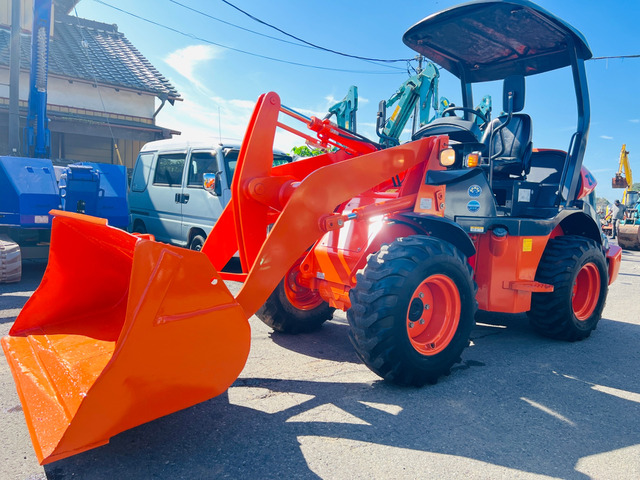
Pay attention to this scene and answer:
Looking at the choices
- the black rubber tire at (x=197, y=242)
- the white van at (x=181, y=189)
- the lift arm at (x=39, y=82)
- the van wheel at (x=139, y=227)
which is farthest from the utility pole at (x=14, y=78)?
the black rubber tire at (x=197, y=242)

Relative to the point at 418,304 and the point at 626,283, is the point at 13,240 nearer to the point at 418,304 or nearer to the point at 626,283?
the point at 418,304

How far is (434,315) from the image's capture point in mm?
3717

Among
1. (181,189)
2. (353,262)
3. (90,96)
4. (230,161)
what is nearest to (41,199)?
(181,189)

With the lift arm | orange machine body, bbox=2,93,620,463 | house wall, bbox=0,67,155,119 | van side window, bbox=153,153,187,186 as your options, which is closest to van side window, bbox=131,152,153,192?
van side window, bbox=153,153,187,186

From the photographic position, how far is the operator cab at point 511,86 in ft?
14.4

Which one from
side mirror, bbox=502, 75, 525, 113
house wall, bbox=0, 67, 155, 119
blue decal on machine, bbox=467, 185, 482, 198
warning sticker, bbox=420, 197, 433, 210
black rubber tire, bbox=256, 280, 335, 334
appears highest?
house wall, bbox=0, 67, 155, 119

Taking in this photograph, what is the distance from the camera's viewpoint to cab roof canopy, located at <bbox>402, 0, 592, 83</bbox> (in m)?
4.19

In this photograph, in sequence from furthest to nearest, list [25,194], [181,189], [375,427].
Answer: [181,189] < [25,194] < [375,427]

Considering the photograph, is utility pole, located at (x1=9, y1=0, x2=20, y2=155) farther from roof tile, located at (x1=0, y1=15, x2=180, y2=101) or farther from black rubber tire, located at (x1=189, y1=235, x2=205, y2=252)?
black rubber tire, located at (x1=189, y1=235, x2=205, y2=252)

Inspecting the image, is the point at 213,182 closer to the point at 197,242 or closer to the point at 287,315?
the point at 197,242

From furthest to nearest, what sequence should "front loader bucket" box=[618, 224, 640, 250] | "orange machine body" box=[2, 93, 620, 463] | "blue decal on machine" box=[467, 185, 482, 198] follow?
"front loader bucket" box=[618, 224, 640, 250], "blue decal on machine" box=[467, 185, 482, 198], "orange machine body" box=[2, 93, 620, 463]

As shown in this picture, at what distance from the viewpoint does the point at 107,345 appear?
10.1 ft

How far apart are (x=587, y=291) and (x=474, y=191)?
1.94 m

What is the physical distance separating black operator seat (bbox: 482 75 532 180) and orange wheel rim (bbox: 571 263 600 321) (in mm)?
1262
